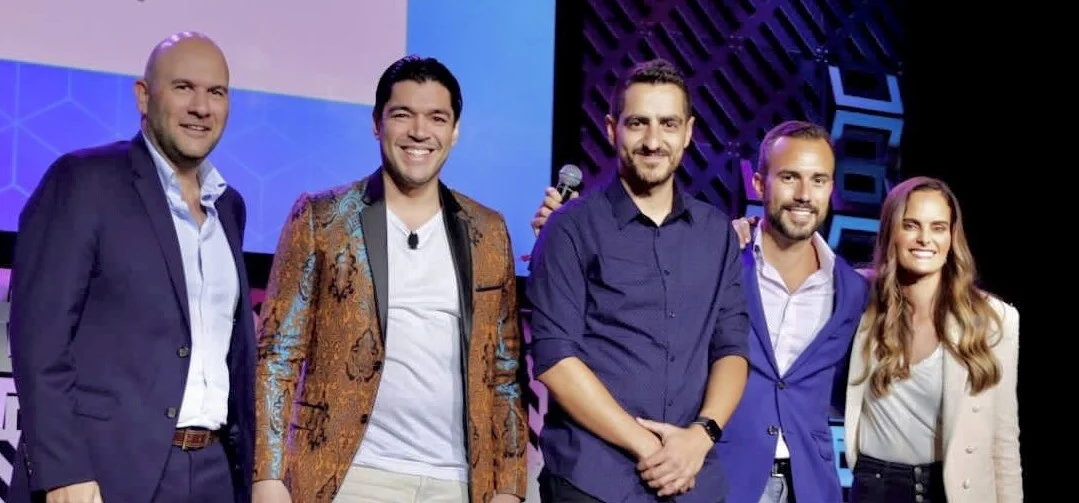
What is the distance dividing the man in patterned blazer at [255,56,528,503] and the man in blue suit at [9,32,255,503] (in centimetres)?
13

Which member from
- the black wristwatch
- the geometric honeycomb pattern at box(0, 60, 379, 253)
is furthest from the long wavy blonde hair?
the geometric honeycomb pattern at box(0, 60, 379, 253)

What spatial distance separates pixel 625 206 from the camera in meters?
2.78

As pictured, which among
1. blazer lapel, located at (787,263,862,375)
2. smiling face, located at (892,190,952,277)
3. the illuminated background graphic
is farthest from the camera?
the illuminated background graphic

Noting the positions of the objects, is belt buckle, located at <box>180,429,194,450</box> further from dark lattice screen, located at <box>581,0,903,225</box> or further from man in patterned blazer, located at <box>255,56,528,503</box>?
dark lattice screen, located at <box>581,0,903,225</box>

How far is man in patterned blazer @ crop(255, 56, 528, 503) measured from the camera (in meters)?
2.54

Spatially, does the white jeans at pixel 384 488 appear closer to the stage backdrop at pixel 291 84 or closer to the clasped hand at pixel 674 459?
the clasped hand at pixel 674 459

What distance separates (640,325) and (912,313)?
117 cm

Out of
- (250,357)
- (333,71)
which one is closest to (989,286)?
(333,71)

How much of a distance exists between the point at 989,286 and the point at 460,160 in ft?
7.85

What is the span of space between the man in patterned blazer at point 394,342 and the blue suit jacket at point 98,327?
22 centimetres

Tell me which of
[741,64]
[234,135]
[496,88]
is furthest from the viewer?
[741,64]

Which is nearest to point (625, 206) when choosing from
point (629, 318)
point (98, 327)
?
point (629, 318)

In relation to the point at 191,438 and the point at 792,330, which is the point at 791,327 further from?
the point at 191,438

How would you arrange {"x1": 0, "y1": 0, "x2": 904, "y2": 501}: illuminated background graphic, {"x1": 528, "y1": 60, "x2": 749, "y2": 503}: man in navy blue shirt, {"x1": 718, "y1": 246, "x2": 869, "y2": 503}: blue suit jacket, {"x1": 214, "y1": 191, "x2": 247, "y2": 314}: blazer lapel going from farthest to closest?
1. {"x1": 0, "y1": 0, "x2": 904, "y2": 501}: illuminated background graphic
2. {"x1": 718, "y1": 246, "x2": 869, "y2": 503}: blue suit jacket
3. {"x1": 214, "y1": 191, "x2": 247, "y2": 314}: blazer lapel
4. {"x1": 528, "y1": 60, "x2": 749, "y2": 503}: man in navy blue shirt
